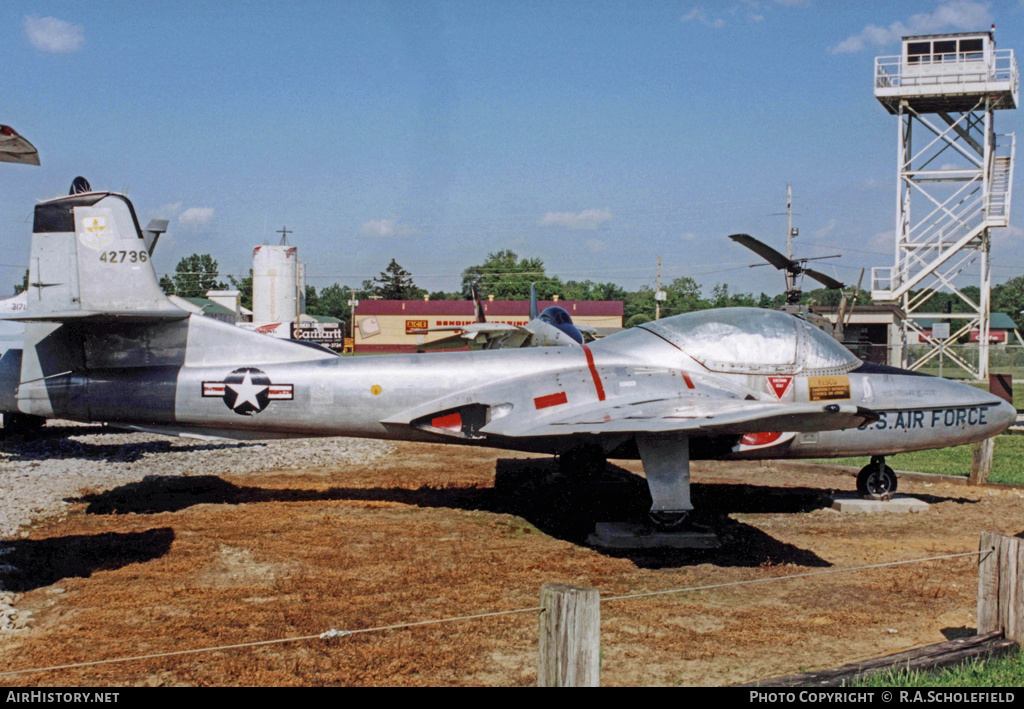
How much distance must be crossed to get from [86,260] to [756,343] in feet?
30.2

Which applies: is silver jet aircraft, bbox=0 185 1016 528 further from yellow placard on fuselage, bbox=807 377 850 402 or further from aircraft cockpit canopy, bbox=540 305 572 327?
aircraft cockpit canopy, bbox=540 305 572 327

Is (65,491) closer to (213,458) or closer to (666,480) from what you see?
(213,458)

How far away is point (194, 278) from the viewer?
12419cm

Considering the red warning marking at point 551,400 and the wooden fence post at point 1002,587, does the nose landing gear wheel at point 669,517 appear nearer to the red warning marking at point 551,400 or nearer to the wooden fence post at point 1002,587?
the red warning marking at point 551,400

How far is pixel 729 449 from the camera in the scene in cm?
1021

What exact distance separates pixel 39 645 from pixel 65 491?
6.19 m

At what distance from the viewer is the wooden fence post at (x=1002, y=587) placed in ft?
17.2

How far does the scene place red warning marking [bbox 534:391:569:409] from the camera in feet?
31.9

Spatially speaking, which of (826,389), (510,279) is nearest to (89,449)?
(826,389)

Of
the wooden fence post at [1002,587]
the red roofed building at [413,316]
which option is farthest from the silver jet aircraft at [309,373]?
the red roofed building at [413,316]

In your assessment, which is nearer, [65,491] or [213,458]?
[65,491]

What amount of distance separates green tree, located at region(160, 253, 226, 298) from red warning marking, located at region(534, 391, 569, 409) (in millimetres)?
118127
